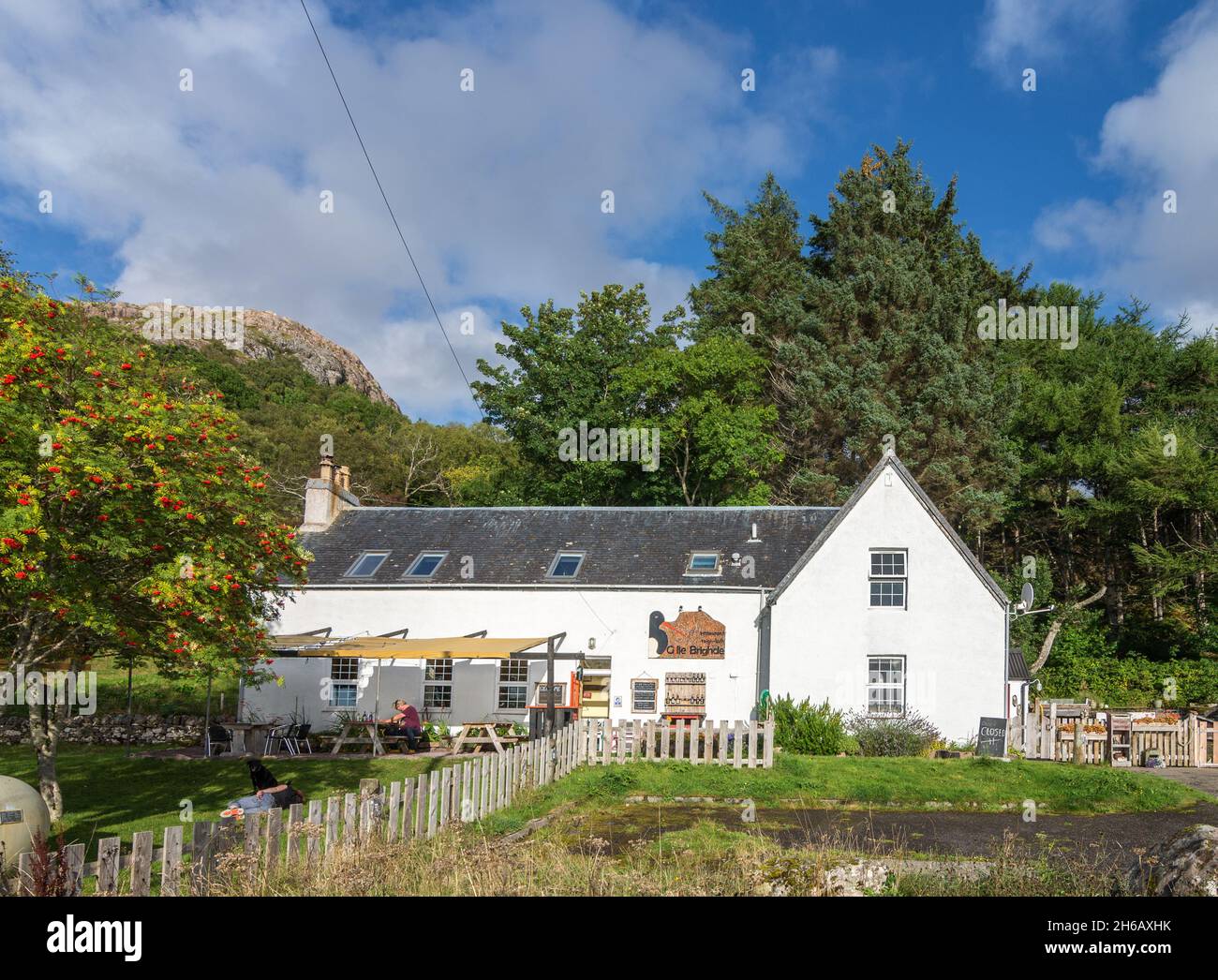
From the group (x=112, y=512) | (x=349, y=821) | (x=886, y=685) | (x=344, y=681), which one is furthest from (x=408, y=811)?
(x=344, y=681)

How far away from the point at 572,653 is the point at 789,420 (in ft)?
83.7

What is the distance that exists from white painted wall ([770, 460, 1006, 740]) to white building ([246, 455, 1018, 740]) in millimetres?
36

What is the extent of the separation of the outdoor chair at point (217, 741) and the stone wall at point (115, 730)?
3245 mm

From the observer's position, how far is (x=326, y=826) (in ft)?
29.2

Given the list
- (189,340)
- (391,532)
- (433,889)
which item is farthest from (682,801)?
(189,340)

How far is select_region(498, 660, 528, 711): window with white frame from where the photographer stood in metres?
27.5

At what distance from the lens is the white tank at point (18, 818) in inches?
360

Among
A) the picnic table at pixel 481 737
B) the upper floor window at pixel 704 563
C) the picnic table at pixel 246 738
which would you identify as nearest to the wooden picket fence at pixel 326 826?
the picnic table at pixel 481 737

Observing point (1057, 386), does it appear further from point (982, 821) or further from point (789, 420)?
point (982, 821)

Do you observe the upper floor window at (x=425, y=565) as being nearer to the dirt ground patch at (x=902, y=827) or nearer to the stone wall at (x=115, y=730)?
the stone wall at (x=115, y=730)

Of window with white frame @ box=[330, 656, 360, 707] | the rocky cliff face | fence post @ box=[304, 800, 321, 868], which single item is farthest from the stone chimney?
the rocky cliff face

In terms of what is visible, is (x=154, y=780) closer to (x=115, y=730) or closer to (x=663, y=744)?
(x=115, y=730)

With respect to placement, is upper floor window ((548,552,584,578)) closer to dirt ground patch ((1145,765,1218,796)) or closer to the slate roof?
the slate roof

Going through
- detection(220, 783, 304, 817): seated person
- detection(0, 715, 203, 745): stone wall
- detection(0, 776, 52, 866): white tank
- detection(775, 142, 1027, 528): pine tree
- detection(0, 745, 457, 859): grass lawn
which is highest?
detection(775, 142, 1027, 528): pine tree
